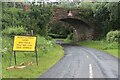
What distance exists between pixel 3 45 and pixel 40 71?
7414 millimetres

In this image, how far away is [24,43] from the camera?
21984 mm

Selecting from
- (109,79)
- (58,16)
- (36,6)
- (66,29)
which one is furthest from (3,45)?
(66,29)

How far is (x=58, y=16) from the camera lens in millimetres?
60906

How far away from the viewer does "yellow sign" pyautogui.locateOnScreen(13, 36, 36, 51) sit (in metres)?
21.7

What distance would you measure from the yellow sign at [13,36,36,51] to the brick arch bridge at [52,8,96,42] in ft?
127

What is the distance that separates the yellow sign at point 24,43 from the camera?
21.7 metres

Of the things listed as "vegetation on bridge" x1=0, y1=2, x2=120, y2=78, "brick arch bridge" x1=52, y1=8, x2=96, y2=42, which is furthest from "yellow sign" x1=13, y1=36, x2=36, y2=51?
"brick arch bridge" x1=52, y1=8, x2=96, y2=42

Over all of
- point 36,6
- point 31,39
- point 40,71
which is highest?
point 36,6

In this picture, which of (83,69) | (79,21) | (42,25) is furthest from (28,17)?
(83,69)

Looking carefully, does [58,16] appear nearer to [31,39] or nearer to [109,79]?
[31,39]

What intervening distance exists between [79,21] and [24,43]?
43136 millimetres

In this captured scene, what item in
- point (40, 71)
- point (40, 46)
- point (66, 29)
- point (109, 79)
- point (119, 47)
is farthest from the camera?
point (66, 29)

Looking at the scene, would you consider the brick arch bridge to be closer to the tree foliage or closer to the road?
the tree foliage

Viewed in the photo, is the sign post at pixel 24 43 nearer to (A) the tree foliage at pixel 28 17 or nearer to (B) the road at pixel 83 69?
(B) the road at pixel 83 69
